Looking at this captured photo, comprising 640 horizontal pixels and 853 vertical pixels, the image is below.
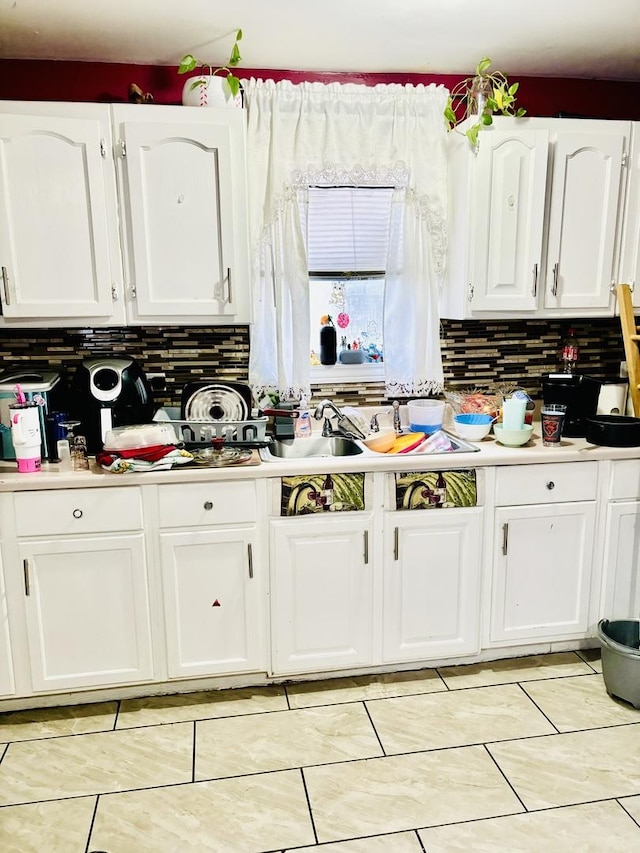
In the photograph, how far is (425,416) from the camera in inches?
111

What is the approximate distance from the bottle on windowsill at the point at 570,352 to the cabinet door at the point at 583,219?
0.27m

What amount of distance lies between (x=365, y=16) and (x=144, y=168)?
3.05 feet

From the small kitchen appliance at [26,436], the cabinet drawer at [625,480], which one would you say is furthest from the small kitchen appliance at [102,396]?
the cabinet drawer at [625,480]

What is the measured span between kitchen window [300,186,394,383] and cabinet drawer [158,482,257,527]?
802 mm

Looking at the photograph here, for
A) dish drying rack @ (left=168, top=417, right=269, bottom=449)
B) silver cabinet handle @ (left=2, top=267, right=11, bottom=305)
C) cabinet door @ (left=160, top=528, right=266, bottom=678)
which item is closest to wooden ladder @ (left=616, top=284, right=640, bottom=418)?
dish drying rack @ (left=168, top=417, right=269, bottom=449)

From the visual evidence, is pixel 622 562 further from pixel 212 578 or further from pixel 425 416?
pixel 212 578

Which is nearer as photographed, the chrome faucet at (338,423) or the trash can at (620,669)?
the trash can at (620,669)

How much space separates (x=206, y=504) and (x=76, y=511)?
44cm

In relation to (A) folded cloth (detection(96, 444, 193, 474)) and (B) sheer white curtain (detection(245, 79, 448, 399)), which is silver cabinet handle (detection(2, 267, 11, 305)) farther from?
(B) sheer white curtain (detection(245, 79, 448, 399))

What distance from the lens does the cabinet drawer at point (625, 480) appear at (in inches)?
100

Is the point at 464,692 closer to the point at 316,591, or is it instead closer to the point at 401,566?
the point at 401,566

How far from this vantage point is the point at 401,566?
247cm

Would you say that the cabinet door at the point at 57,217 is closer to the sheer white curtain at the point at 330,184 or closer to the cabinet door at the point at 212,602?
the sheer white curtain at the point at 330,184

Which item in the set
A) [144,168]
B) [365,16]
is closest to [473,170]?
[365,16]
